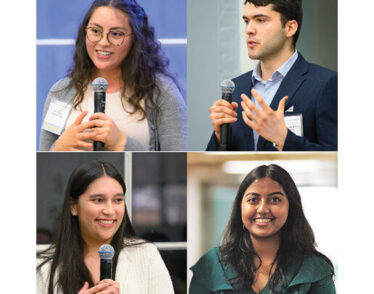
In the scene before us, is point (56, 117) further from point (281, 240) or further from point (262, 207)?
point (281, 240)

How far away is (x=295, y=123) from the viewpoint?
3258mm

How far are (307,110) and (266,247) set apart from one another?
26.9 inches

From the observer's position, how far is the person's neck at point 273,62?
330cm

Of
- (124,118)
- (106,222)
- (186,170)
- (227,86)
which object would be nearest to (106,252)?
(106,222)

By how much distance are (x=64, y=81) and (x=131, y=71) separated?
13.1 inches

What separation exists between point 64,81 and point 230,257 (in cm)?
117

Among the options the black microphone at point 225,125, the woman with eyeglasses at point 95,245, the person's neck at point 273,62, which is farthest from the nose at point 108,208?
the person's neck at point 273,62

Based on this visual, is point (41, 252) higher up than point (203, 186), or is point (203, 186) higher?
point (203, 186)

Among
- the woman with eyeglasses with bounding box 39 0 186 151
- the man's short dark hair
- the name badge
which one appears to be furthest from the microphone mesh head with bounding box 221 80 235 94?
the name badge

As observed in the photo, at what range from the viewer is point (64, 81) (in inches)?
132
